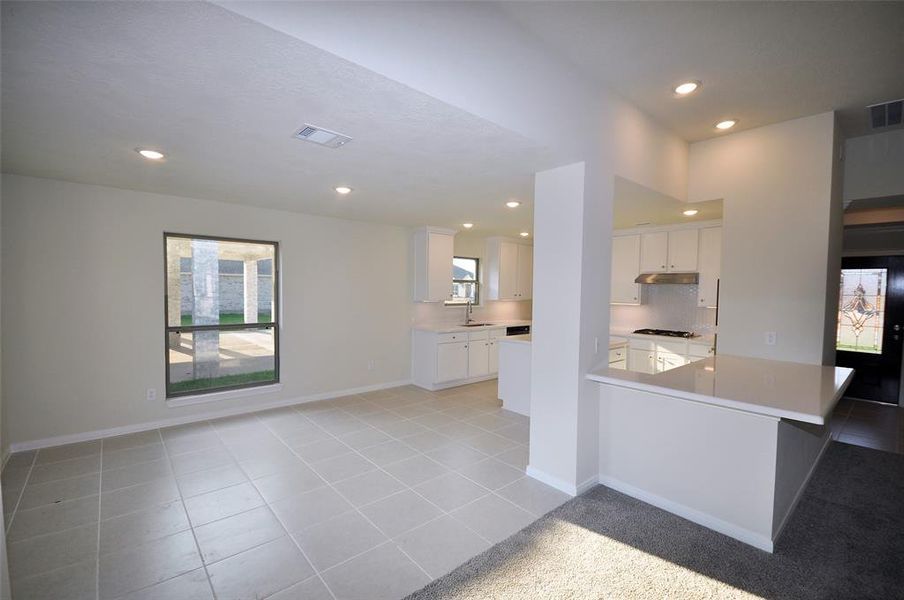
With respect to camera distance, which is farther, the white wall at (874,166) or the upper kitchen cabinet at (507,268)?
the upper kitchen cabinet at (507,268)

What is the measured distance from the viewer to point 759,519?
2266mm

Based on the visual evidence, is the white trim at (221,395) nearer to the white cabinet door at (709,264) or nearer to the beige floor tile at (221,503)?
the beige floor tile at (221,503)

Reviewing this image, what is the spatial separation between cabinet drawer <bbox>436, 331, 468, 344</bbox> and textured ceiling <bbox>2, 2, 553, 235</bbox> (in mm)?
2306

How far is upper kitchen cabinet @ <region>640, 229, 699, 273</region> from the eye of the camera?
16.5 feet

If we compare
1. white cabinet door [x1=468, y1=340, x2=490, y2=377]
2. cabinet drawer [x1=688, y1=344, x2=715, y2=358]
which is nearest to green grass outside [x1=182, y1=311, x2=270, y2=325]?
white cabinet door [x1=468, y1=340, x2=490, y2=377]

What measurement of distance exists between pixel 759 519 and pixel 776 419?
23.3 inches

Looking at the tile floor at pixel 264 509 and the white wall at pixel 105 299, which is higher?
the white wall at pixel 105 299

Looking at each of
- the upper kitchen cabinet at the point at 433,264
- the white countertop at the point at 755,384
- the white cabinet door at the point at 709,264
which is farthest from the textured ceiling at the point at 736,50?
the upper kitchen cabinet at the point at 433,264

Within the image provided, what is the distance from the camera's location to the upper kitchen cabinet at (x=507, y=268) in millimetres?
6848

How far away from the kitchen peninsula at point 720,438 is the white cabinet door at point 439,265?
3.35m

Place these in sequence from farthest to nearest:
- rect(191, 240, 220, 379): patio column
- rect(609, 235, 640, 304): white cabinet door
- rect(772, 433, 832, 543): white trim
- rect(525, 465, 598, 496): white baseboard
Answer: rect(609, 235, 640, 304): white cabinet door, rect(191, 240, 220, 379): patio column, rect(525, 465, 598, 496): white baseboard, rect(772, 433, 832, 543): white trim

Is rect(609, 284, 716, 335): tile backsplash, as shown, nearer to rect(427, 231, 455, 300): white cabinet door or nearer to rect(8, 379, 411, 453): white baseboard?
rect(427, 231, 455, 300): white cabinet door

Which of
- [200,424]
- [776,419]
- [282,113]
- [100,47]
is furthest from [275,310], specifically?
[776,419]

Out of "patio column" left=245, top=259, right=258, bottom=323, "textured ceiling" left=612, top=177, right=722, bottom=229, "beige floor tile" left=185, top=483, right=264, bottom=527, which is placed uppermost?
"textured ceiling" left=612, top=177, right=722, bottom=229
